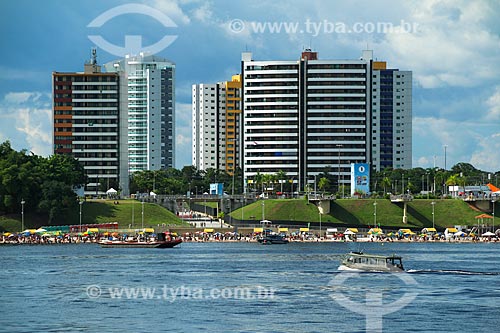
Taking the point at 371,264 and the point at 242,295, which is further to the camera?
the point at 371,264

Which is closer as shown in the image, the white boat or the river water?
the river water

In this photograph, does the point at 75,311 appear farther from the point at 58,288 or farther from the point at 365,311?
the point at 365,311

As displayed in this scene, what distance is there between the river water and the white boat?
1776 mm

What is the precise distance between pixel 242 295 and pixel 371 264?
3250 cm

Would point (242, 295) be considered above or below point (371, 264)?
below

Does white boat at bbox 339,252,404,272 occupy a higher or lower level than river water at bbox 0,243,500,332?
higher

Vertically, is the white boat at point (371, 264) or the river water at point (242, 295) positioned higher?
the white boat at point (371, 264)

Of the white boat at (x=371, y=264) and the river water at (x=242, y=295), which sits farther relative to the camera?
the white boat at (x=371, y=264)

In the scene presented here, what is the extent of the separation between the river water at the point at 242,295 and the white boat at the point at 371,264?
1.78 meters

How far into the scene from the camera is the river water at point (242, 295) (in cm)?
9219

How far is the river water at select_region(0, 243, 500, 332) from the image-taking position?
92188 millimetres

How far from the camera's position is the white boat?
136125 mm

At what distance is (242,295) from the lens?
370 ft

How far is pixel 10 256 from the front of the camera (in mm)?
175875
